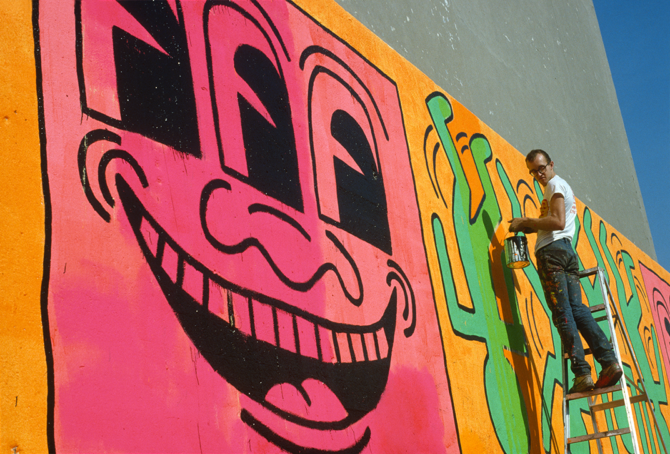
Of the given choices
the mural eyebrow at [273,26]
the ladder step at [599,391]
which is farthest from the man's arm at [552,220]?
the mural eyebrow at [273,26]

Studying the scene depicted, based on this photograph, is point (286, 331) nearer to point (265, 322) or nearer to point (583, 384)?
point (265, 322)

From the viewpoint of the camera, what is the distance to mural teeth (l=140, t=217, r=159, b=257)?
207 centimetres

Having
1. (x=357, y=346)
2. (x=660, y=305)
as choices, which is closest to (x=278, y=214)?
(x=357, y=346)

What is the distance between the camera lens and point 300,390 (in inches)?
95.9

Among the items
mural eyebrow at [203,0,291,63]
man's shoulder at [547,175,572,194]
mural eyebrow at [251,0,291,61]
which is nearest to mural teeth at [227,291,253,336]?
mural eyebrow at [203,0,291,63]

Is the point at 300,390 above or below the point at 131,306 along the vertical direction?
below

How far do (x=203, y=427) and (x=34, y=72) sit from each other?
1.28 metres

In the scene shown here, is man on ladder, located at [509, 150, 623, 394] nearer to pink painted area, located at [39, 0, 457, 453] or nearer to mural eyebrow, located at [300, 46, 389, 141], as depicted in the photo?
pink painted area, located at [39, 0, 457, 453]

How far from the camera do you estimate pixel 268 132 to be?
9.21 ft

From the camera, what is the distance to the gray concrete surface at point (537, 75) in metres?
4.71

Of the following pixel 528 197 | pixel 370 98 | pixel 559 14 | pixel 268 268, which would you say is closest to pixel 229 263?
pixel 268 268

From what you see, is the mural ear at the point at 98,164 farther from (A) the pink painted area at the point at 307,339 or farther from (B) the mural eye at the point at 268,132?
(A) the pink painted area at the point at 307,339

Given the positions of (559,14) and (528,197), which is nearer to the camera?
(528,197)

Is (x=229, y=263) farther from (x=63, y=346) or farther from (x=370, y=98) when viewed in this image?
(x=370, y=98)
